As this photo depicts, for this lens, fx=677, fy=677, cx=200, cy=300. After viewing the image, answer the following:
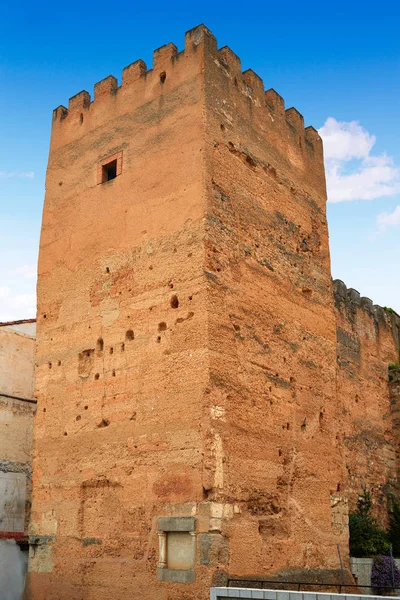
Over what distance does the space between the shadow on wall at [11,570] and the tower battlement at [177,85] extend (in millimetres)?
7500

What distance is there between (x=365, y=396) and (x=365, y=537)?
375cm

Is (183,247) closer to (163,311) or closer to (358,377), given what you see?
(163,311)

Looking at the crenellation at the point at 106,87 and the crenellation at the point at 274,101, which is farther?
the crenellation at the point at 274,101

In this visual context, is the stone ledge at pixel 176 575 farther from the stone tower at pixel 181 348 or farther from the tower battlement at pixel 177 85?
the tower battlement at pixel 177 85

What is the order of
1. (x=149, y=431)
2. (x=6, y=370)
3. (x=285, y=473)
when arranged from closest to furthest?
(x=149, y=431), (x=285, y=473), (x=6, y=370)

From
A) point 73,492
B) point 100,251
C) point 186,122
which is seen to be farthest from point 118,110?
point 73,492

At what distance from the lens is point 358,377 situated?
15539 millimetres

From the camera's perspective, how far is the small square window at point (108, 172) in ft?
37.8

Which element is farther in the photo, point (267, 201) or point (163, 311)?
point (267, 201)

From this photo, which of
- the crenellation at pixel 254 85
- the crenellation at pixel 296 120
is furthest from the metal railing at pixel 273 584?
the crenellation at pixel 296 120

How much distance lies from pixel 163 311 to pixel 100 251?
195 cm

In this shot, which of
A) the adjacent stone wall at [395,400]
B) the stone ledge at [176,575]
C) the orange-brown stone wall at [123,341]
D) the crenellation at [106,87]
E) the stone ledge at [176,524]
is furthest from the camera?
the adjacent stone wall at [395,400]

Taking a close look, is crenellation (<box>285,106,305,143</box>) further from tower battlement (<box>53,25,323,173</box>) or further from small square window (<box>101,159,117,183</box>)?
small square window (<box>101,159,117,183</box>)

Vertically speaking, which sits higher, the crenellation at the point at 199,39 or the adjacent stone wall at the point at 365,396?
the crenellation at the point at 199,39
